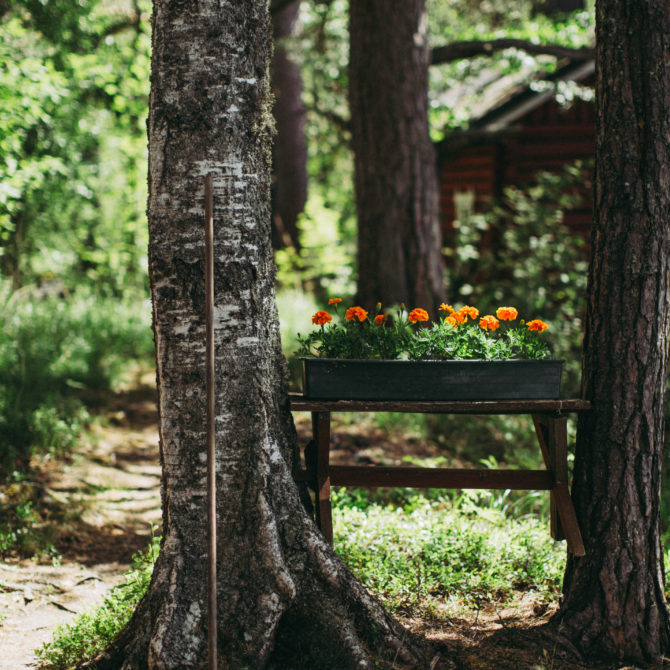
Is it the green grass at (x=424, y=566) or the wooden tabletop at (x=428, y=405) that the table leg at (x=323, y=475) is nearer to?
the wooden tabletop at (x=428, y=405)

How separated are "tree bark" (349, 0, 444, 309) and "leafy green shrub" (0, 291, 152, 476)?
116 inches

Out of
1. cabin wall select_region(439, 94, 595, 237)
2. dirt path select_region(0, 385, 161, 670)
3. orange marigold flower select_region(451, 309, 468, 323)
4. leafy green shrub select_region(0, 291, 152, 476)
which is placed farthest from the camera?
cabin wall select_region(439, 94, 595, 237)

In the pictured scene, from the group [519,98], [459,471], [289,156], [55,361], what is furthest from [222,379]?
[519,98]

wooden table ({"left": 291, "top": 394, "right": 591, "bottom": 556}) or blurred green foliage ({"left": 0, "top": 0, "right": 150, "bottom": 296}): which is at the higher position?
blurred green foliage ({"left": 0, "top": 0, "right": 150, "bottom": 296})

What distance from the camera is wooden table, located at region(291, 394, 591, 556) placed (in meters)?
2.98

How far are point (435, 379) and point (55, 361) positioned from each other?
4.84m

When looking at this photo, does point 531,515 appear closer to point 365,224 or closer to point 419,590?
point 419,590

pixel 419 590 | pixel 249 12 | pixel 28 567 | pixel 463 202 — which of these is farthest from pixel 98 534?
pixel 463 202

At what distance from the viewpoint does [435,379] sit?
3000mm

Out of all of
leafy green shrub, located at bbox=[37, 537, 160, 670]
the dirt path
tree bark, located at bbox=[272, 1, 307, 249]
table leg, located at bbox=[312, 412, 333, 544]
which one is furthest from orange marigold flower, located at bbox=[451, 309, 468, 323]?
tree bark, located at bbox=[272, 1, 307, 249]

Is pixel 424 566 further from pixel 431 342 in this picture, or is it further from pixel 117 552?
pixel 117 552

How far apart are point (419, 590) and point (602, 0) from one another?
9.46 ft

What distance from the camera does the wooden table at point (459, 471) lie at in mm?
2982

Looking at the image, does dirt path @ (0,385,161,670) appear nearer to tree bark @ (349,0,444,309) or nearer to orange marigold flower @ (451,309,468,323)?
orange marigold flower @ (451,309,468,323)
